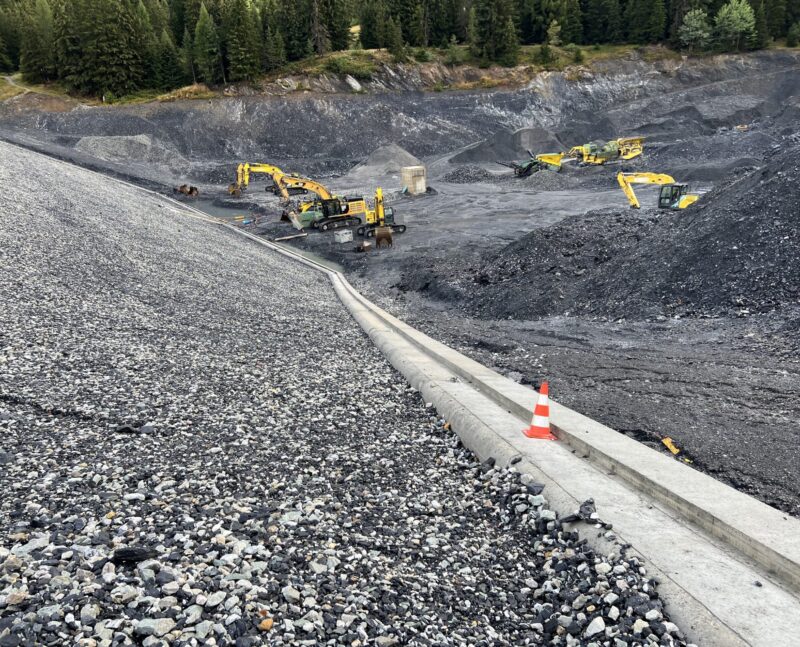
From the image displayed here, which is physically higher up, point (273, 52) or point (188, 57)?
point (273, 52)

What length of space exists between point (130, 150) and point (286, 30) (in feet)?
95.7

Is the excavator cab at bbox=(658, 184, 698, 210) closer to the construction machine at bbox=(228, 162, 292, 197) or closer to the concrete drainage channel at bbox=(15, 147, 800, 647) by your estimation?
the concrete drainage channel at bbox=(15, 147, 800, 647)

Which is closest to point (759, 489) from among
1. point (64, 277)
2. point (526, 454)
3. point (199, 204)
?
point (526, 454)

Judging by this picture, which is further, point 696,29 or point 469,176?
point 696,29

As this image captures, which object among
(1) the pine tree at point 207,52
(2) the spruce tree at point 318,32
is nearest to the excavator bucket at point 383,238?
(1) the pine tree at point 207,52

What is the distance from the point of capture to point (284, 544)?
431 cm

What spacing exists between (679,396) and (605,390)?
3.57 ft

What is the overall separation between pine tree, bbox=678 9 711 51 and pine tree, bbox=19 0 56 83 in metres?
73.6

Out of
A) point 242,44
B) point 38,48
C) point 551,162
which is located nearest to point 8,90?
point 38,48

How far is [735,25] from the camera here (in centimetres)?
6538

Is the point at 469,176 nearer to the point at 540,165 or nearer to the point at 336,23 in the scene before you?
the point at 540,165

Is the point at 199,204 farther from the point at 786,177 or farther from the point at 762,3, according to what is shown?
the point at 762,3

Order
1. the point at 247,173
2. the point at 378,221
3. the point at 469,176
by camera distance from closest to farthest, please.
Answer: the point at 378,221
the point at 247,173
the point at 469,176

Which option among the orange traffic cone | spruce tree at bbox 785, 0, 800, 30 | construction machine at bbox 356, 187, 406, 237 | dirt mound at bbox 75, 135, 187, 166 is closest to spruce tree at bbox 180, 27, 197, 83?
dirt mound at bbox 75, 135, 187, 166
